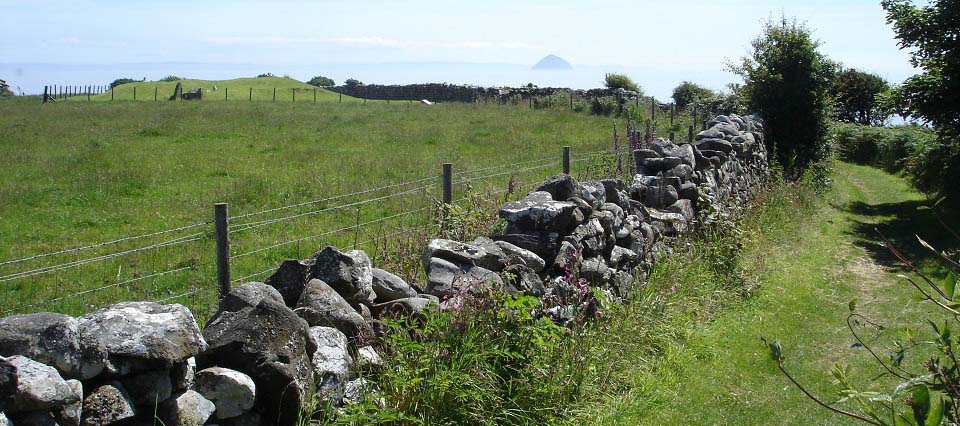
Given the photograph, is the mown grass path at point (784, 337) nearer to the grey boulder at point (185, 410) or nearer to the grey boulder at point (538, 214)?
the grey boulder at point (538, 214)

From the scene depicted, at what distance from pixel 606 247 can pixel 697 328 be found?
1.20 meters

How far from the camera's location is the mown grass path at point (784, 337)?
6.23 m

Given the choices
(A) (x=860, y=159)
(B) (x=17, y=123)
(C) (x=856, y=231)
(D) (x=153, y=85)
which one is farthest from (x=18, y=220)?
(D) (x=153, y=85)

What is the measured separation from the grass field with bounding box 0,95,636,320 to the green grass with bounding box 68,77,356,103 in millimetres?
18409

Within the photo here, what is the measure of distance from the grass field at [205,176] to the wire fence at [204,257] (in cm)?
3

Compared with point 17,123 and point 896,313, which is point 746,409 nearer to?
point 896,313

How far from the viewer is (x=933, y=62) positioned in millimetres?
16766

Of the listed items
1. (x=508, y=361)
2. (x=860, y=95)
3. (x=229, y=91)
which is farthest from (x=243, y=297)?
(x=229, y=91)

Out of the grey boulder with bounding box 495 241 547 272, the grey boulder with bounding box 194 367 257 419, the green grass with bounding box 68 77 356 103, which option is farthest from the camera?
the green grass with bounding box 68 77 356 103

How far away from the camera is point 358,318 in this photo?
4895 millimetres

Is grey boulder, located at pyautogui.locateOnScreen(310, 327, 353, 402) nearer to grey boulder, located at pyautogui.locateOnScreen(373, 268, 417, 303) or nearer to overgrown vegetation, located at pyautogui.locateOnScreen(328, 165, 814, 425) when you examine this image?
overgrown vegetation, located at pyautogui.locateOnScreen(328, 165, 814, 425)

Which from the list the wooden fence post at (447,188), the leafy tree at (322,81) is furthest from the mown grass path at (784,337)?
the leafy tree at (322,81)

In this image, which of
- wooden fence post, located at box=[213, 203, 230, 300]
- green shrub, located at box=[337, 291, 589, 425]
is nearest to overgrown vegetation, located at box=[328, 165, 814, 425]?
green shrub, located at box=[337, 291, 589, 425]

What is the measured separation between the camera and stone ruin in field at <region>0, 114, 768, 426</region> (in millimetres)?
3289
